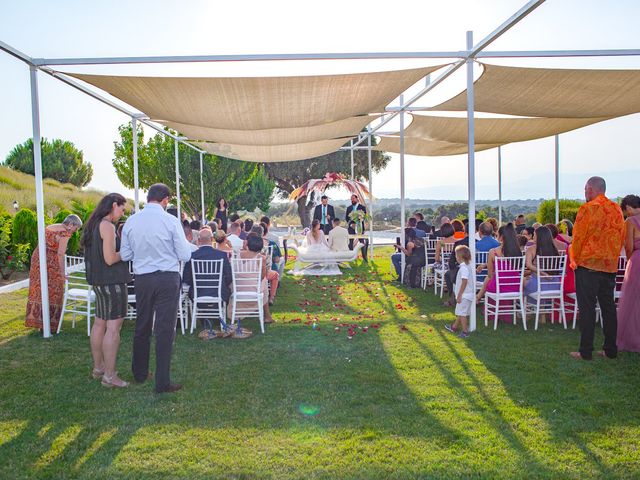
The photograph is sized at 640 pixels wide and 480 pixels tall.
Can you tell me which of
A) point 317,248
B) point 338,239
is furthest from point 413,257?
point 317,248

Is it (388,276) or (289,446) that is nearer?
(289,446)

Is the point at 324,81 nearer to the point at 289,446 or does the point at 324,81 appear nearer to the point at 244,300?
the point at 244,300

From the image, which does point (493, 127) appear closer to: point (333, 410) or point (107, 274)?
point (333, 410)

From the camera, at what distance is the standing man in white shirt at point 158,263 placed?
4.18 m

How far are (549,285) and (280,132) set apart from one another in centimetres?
506

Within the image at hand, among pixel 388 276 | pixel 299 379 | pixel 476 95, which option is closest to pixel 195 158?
pixel 388 276

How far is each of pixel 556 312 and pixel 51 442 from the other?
5.93 meters

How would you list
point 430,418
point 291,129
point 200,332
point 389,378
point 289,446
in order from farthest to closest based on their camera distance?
point 291,129, point 200,332, point 389,378, point 430,418, point 289,446

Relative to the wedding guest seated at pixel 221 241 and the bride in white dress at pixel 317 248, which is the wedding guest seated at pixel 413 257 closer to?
the bride in white dress at pixel 317 248

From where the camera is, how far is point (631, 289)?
535 centimetres

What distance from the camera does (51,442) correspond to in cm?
347

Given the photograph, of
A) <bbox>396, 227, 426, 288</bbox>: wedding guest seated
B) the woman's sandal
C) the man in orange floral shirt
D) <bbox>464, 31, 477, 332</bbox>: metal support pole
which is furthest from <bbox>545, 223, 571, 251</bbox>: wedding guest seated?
the woman's sandal

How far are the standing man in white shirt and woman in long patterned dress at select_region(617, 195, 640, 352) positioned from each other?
410 centimetres

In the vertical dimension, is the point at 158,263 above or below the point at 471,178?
below
